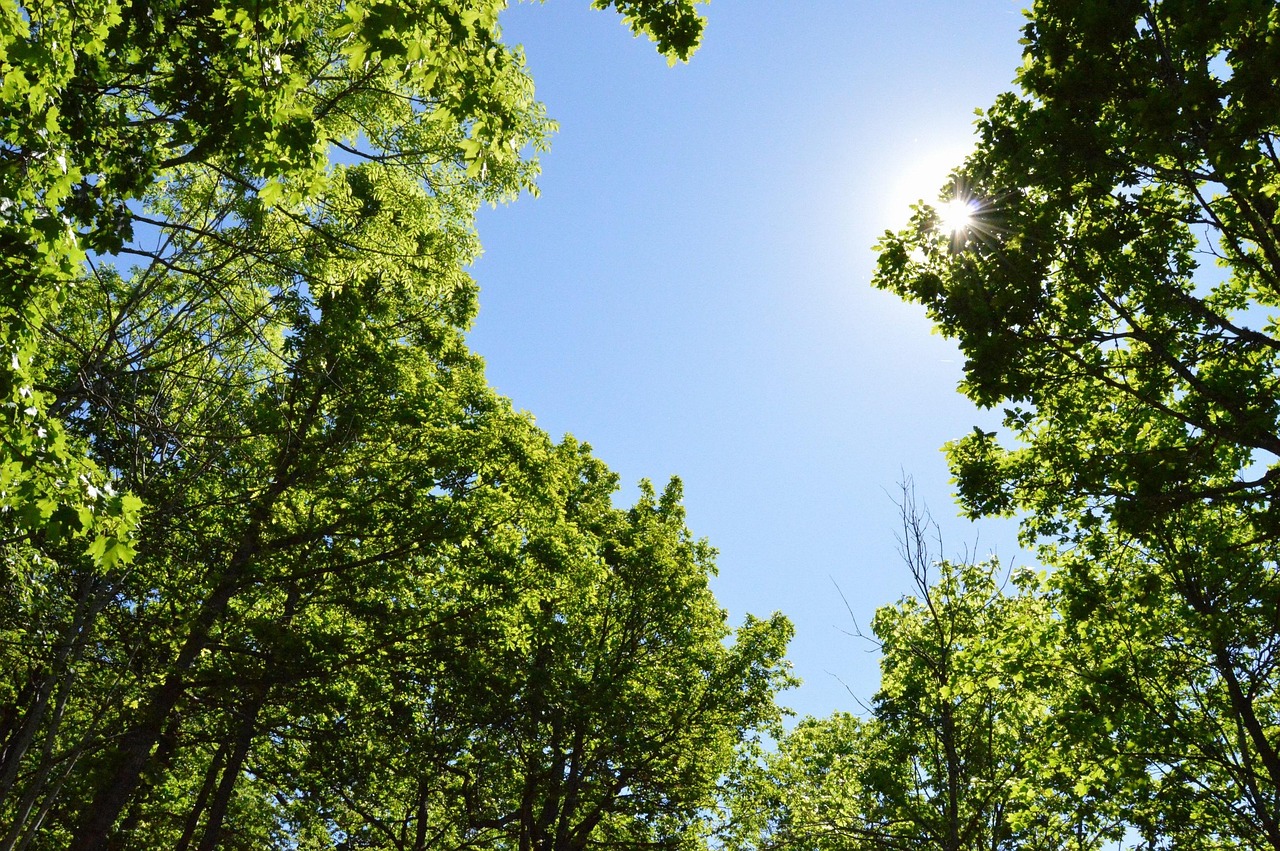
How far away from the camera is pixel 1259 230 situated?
720 centimetres

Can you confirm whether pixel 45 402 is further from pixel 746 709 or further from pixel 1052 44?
pixel 746 709

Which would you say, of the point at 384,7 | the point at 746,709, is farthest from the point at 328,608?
the point at 384,7

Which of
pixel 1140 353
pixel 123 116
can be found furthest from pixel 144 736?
pixel 1140 353

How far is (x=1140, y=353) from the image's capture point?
9.22 metres

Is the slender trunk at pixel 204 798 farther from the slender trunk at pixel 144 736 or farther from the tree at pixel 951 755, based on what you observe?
the tree at pixel 951 755

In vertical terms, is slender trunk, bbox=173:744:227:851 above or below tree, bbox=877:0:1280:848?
below

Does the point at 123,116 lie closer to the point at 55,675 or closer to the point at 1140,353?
the point at 55,675

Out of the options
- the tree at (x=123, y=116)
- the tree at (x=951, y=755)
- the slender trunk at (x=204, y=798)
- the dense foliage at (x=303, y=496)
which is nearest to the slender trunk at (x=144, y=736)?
the dense foliage at (x=303, y=496)

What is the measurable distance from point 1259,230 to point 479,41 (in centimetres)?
758

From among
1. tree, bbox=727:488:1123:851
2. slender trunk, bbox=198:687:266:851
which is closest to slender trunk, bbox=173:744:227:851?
slender trunk, bbox=198:687:266:851

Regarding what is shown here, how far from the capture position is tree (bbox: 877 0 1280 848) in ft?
22.9

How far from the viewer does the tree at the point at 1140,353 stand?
22.9 feet

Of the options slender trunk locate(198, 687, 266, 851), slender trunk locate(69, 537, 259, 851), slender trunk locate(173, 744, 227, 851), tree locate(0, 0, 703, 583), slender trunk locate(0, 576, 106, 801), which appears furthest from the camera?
slender trunk locate(173, 744, 227, 851)

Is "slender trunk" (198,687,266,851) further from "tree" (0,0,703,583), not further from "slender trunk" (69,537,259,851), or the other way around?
"tree" (0,0,703,583)
